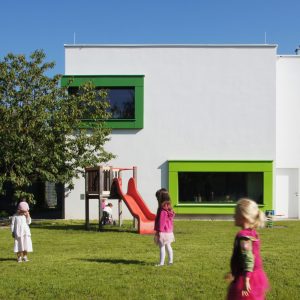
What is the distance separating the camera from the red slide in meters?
19.5

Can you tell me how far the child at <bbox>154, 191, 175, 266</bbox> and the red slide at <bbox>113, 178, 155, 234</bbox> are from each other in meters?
7.51

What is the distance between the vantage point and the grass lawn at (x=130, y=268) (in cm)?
890

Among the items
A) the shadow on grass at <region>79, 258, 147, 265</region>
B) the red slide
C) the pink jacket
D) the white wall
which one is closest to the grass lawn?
the shadow on grass at <region>79, 258, 147, 265</region>

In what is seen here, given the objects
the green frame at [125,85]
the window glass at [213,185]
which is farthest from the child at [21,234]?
the window glass at [213,185]

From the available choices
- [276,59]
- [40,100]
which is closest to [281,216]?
[276,59]

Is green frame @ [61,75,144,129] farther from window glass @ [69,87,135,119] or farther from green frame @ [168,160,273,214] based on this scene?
green frame @ [168,160,273,214]

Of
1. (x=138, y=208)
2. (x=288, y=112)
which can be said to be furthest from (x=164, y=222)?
(x=288, y=112)

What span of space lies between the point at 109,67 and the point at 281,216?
36.4ft

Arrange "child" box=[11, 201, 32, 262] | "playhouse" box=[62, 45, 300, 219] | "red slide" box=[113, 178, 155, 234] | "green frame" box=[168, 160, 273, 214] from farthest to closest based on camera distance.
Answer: "playhouse" box=[62, 45, 300, 219] → "green frame" box=[168, 160, 273, 214] → "red slide" box=[113, 178, 155, 234] → "child" box=[11, 201, 32, 262]

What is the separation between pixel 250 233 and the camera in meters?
5.93

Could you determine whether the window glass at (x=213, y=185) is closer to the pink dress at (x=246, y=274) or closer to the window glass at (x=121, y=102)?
the window glass at (x=121, y=102)

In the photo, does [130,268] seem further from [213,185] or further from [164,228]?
[213,185]

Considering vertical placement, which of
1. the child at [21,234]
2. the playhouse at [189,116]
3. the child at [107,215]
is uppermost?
the playhouse at [189,116]

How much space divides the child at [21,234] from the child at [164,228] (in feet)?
9.50
